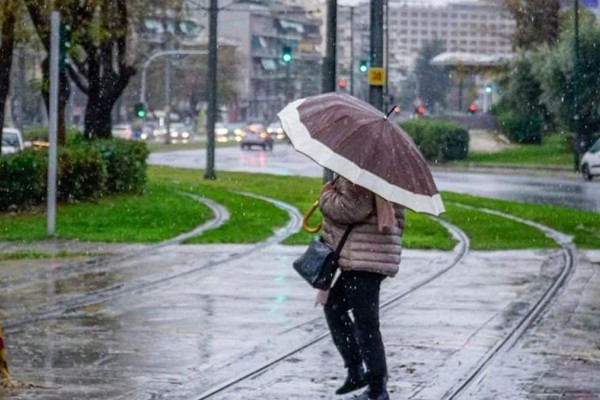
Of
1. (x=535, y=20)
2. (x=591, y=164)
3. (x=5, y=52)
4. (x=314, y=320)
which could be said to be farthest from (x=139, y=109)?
(x=314, y=320)

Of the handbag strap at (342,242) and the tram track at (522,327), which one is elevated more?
the handbag strap at (342,242)

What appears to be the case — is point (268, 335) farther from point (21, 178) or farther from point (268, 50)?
point (268, 50)

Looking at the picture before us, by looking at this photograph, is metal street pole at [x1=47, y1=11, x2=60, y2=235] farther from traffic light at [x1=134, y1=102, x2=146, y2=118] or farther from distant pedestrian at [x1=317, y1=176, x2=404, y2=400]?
traffic light at [x1=134, y1=102, x2=146, y2=118]

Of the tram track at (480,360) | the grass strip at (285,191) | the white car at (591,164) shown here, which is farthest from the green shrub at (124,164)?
the white car at (591,164)

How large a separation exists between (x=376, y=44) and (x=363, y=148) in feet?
60.8

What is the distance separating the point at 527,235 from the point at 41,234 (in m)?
7.72

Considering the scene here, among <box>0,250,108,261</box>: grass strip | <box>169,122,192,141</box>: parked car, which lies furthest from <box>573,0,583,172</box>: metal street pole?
<box>169,122,192,141</box>: parked car

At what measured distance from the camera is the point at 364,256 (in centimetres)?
930

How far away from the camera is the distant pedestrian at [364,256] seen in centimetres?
930

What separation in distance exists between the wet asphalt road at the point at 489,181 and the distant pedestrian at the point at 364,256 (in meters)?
24.3

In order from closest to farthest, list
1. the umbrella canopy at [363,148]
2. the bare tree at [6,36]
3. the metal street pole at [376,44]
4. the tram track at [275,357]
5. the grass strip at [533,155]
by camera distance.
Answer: the umbrella canopy at [363,148] < the tram track at [275,357] < the metal street pole at [376,44] < the bare tree at [6,36] < the grass strip at [533,155]

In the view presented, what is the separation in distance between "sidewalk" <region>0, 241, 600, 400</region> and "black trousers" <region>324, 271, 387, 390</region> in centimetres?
58

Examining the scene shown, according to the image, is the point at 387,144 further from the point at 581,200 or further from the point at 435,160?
the point at 435,160

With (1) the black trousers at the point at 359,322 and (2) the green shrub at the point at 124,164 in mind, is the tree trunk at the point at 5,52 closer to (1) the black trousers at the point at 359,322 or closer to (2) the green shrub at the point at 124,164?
(2) the green shrub at the point at 124,164
